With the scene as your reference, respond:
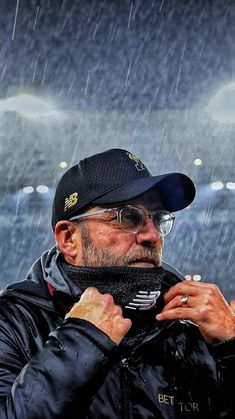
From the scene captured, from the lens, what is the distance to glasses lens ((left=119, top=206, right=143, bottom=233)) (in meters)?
2.34

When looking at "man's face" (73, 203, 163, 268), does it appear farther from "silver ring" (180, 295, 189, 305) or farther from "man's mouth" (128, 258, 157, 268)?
"silver ring" (180, 295, 189, 305)

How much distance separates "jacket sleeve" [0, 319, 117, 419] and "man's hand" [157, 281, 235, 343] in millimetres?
501

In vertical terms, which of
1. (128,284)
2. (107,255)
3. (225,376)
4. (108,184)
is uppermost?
(108,184)

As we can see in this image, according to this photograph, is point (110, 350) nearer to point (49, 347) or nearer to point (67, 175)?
point (49, 347)

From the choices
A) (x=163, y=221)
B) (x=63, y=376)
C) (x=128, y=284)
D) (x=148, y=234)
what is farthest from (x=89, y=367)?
(x=163, y=221)

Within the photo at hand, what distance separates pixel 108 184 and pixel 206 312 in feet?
2.36

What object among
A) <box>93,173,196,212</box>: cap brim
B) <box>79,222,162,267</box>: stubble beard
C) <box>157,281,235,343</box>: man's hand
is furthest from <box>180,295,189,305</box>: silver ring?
<box>93,173,196,212</box>: cap brim

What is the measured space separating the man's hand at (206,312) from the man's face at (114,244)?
0.24 metres

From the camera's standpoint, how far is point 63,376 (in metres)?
1.60

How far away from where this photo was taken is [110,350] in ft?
5.54

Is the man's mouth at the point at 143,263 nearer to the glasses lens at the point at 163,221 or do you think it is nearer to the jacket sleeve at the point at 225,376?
the glasses lens at the point at 163,221

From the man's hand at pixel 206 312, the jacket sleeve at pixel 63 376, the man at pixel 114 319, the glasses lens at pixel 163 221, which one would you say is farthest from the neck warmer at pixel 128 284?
the jacket sleeve at pixel 63 376

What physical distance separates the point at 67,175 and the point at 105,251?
0.44 meters

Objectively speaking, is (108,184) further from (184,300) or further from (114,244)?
(184,300)
